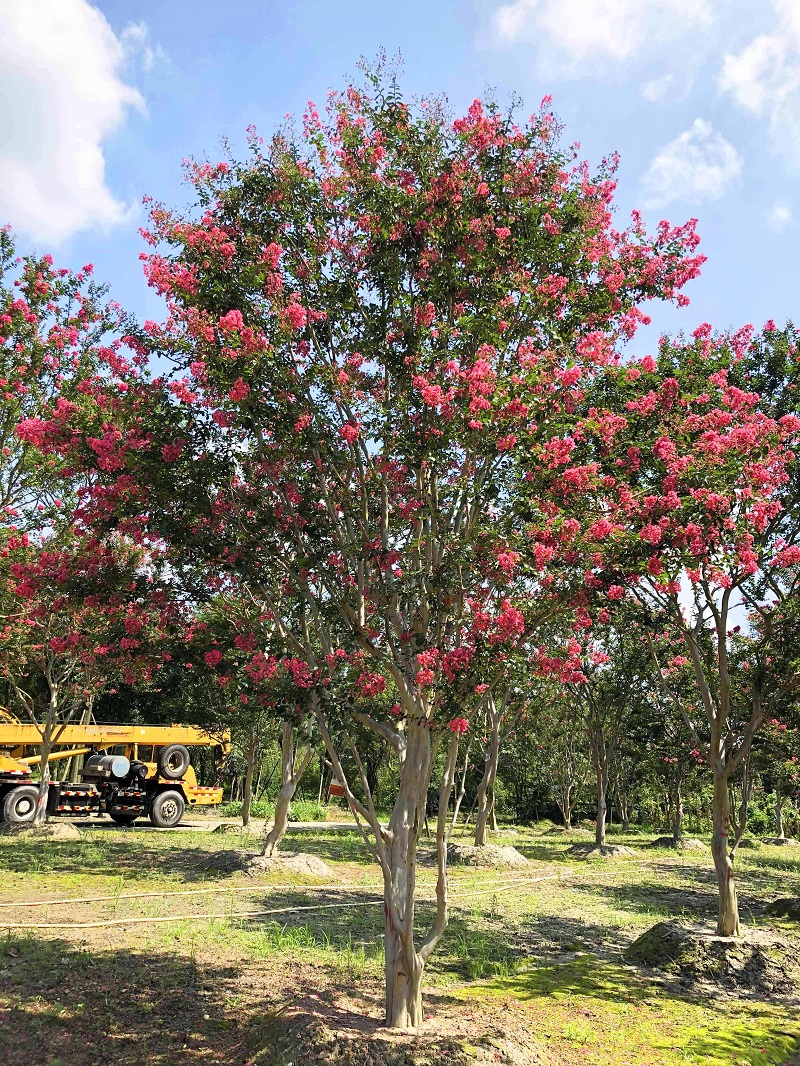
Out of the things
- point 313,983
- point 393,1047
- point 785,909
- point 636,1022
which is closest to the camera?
point 393,1047

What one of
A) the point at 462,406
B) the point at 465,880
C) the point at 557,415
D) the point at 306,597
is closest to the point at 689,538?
the point at 557,415

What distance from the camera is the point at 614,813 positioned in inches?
1956

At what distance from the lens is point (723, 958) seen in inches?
354

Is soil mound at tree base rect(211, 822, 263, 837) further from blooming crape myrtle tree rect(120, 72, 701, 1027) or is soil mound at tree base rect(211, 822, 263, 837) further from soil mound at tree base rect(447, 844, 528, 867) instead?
blooming crape myrtle tree rect(120, 72, 701, 1027)

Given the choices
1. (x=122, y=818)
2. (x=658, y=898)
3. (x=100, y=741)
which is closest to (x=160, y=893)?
(x=658, y=898)

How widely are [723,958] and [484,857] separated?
1088 cm

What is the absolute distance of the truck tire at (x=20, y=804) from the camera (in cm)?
2005

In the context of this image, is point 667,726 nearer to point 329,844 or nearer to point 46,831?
point 329,844

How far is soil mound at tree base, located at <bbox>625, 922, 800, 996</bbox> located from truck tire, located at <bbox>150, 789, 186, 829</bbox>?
17.4m

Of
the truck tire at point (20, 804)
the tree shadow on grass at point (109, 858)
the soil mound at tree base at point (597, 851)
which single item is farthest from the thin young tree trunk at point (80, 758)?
the soil mound at tree base at point (597, 851)

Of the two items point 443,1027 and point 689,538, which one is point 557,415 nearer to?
point 689,538

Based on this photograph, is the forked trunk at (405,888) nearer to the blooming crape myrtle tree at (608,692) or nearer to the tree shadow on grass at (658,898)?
the tree shadow on grass at (658,898)

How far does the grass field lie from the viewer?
5.86m

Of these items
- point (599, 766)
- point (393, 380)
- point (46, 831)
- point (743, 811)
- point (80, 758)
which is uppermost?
point (393, 380)
